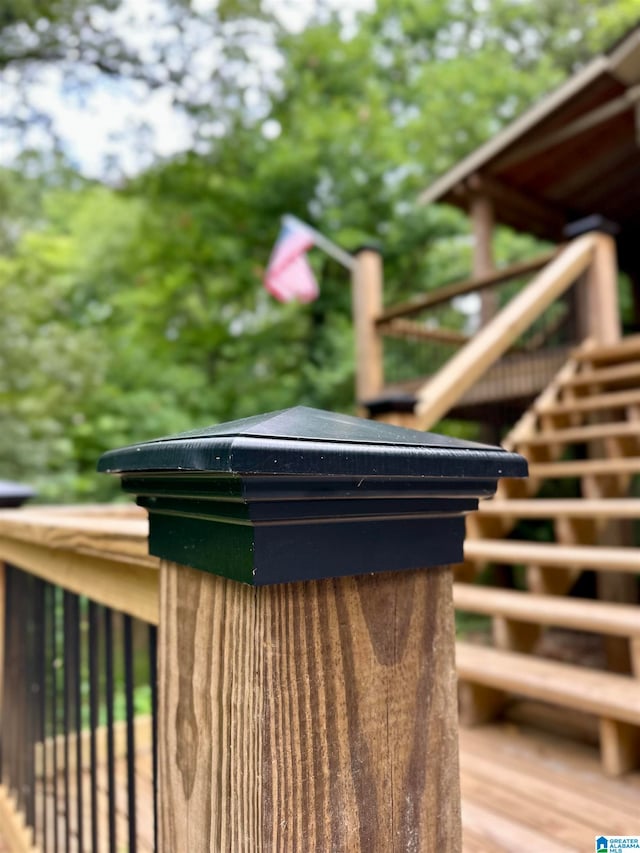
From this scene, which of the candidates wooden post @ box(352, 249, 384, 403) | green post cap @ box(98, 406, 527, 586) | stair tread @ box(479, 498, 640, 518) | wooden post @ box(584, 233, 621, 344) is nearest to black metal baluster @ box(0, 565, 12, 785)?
green post cap @ box(98, 406, 527, 586)

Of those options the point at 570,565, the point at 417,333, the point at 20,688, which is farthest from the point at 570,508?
the point at 417,333

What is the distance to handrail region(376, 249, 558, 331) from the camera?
432 cm

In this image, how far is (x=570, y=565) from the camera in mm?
2355

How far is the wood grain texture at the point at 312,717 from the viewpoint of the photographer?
1.89ft

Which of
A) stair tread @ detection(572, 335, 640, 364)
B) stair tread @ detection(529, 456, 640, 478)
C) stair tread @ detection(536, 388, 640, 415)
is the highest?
Result: stair tread @ detection(572, 335, 640, 364)

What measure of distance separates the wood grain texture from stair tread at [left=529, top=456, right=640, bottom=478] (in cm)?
238

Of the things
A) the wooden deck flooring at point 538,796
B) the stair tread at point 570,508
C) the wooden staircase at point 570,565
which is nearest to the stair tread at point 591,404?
the wooden staircase at point 570,565

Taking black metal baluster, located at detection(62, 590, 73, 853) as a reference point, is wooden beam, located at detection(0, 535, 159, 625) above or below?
above

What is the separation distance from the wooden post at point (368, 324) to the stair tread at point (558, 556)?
2687 mm

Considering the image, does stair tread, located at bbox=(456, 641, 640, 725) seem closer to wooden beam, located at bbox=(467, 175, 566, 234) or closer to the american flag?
the american flag

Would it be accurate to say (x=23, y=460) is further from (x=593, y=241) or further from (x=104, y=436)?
(x=593, y=241)

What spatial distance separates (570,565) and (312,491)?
2082 mm

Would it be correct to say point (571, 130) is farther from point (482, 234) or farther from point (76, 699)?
point (76, 699)

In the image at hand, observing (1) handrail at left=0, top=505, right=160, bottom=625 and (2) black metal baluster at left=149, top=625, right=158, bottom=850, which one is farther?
(1) handrail at left=0, top=505, right=160, bottom=625
